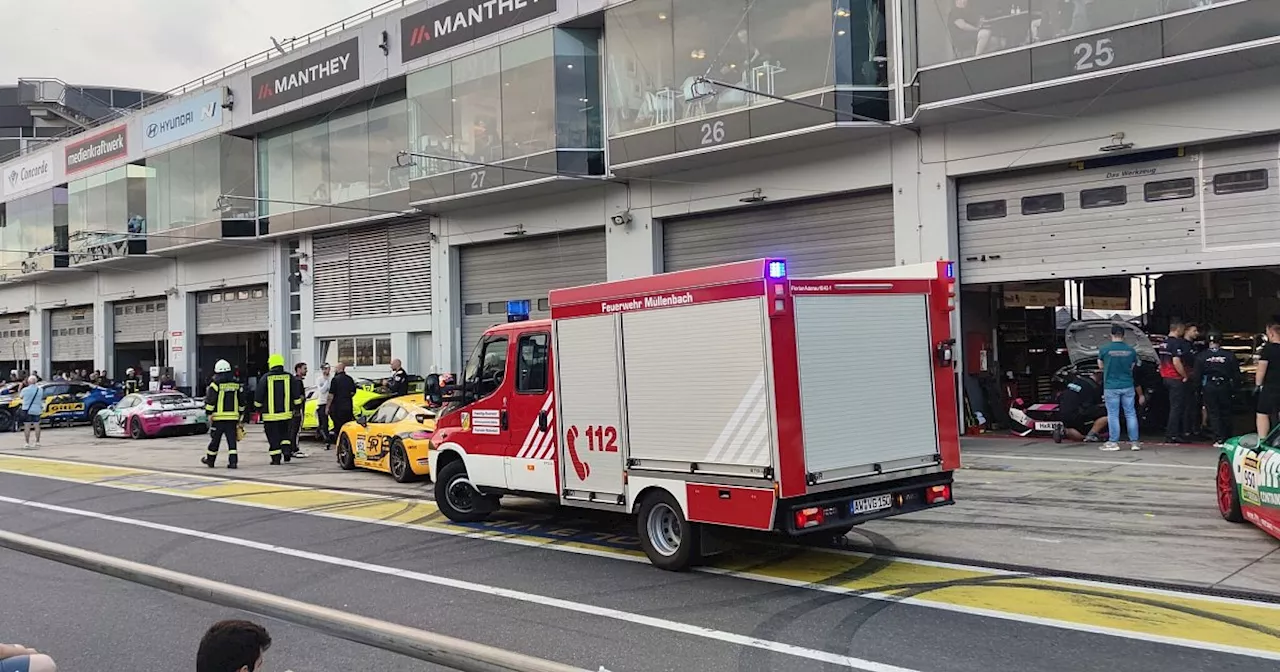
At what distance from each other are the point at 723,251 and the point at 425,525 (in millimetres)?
11751

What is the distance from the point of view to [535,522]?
10.0 m

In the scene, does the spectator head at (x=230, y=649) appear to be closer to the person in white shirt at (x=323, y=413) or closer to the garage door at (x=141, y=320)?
the person in white shirt at (x=323, y=413)

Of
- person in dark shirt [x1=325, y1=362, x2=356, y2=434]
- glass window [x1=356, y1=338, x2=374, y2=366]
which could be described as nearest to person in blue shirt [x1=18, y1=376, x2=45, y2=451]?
glass window [x1=356, y1=338, x2=374, y2=366]

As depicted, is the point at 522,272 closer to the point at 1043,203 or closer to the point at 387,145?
the point at 387,145

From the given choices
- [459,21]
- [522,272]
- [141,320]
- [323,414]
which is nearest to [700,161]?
[522,272]

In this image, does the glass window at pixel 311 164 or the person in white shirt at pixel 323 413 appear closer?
the person in white shirt at pixel 323 413

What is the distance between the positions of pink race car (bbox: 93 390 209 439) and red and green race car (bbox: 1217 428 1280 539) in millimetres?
22802

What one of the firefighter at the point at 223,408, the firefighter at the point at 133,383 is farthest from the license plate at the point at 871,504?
the firefighter at the point at 133,383

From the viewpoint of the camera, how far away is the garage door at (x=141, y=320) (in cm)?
3894

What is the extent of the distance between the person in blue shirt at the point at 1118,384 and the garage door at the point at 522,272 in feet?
39.3

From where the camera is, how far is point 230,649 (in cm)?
Answer: 301

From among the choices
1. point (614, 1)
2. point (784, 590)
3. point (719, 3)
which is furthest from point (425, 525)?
point (614, 1)

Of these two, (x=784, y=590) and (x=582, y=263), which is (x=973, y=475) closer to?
(x=784, y=590)

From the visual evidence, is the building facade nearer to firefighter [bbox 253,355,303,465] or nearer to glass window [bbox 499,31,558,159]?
glass window [bbox 499,31,558,159]
